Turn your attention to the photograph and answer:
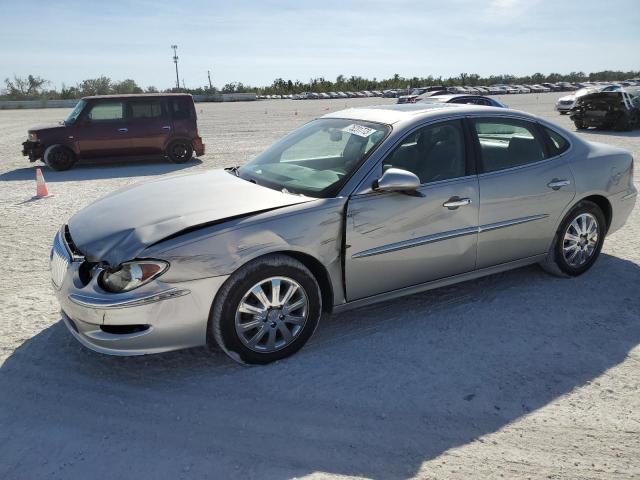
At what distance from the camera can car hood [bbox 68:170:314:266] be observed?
11.0 ft

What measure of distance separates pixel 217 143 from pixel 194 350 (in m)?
14.7

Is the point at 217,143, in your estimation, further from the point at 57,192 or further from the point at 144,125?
the point at 57,192

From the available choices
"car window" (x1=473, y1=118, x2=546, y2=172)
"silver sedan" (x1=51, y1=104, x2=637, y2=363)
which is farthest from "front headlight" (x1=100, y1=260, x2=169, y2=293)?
"car window" (x1=473, y1=118, x2=546, y2=172)

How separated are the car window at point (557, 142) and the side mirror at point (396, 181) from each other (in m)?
1.74

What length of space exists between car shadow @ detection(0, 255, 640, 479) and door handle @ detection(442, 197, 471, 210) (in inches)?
34.2

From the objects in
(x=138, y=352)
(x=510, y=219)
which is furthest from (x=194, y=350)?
(x=510, y=219)

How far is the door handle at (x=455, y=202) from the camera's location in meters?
4.08

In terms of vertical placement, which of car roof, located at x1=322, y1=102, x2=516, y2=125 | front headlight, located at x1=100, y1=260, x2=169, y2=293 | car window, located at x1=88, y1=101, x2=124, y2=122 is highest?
car window, located at x1=88, y1=101, x2=124, y2=122

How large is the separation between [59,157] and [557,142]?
1132 cm

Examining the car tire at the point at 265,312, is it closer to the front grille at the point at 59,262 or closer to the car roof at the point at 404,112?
the front grille at the point at 59,262

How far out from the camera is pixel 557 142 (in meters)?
4.82

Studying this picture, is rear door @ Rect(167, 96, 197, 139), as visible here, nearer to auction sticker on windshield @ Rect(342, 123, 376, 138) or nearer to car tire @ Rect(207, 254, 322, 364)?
auction sticker on windshield @ Rect(342, 123, 376, 138)

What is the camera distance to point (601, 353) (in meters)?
3.73

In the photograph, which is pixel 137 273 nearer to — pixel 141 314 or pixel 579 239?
pixel 141 314
